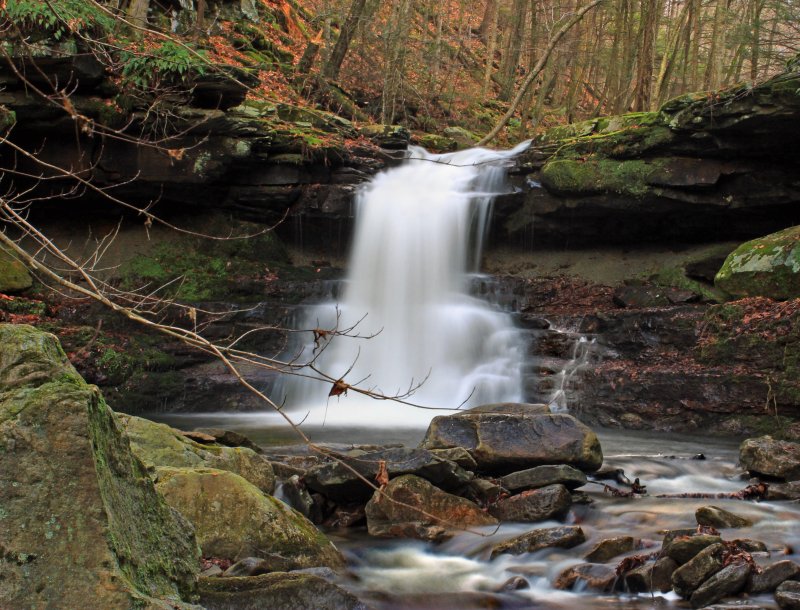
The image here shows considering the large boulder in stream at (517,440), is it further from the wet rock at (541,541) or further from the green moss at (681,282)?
the green moss at (681,282)

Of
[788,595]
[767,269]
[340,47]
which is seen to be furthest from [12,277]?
[788,595]

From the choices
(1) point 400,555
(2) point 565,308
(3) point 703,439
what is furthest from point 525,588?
(2) point 565,308

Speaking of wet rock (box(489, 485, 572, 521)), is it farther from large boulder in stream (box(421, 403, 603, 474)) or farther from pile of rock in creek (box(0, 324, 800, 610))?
large boulder in stream (box(421, 403, 603, 474))

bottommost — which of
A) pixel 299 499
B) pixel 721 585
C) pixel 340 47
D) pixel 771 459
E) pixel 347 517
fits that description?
pixel 347 517

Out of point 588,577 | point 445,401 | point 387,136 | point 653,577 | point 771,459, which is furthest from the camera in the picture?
point 387,136

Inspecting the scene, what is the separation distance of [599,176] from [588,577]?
36.4 ft

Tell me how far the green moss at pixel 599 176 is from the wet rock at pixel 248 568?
39.4ft

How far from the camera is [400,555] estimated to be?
16.1 ft

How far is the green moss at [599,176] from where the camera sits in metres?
13.9

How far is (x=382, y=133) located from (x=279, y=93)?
2972 millimetres

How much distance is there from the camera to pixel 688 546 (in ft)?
14.1

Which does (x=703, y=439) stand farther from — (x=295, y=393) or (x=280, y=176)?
(x=280, y=176)

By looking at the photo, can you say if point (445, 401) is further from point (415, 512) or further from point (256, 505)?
point (256, 505)

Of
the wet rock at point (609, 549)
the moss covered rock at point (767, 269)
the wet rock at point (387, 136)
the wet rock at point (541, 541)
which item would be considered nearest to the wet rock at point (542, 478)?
the wet rock at point (541, 541)
